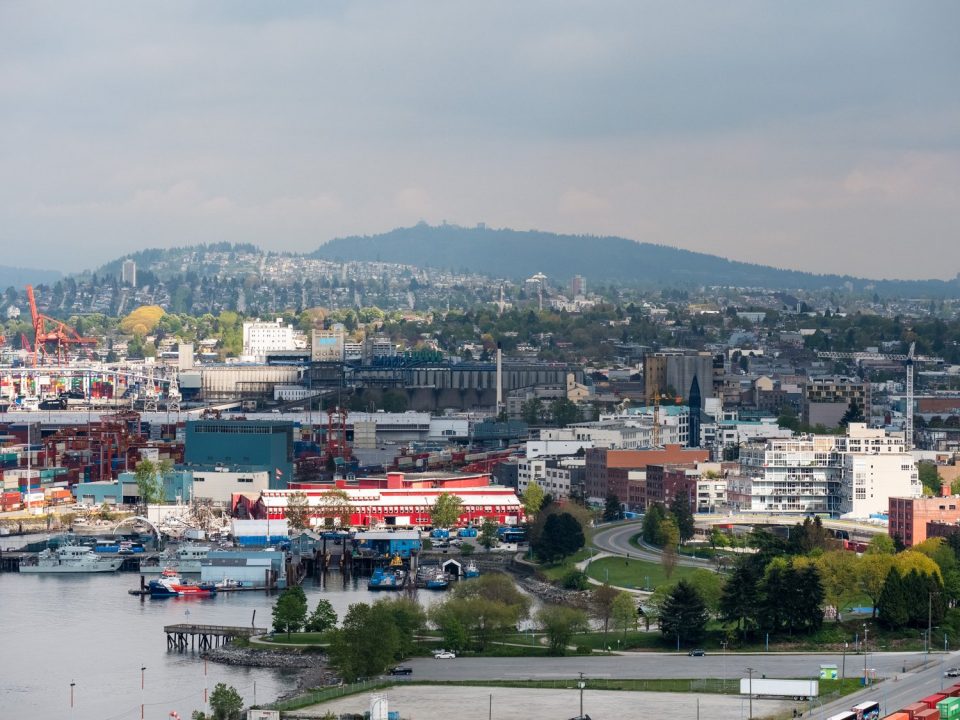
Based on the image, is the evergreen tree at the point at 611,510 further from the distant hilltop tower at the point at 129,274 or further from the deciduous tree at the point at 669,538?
the distant hilltop tower at the point at 129,274

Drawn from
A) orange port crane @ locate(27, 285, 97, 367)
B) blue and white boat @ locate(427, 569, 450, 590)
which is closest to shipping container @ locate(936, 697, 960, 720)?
blue and white boat @ locate(427, 569, 450, 590)

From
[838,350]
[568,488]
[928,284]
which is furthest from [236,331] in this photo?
[928,284]

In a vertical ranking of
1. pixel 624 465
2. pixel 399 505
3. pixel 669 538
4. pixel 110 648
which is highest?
pixel 624 465

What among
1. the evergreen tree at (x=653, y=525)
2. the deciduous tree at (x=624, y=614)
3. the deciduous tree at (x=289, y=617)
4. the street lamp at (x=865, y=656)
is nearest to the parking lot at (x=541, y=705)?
the street lamp at (x=865, y=656)

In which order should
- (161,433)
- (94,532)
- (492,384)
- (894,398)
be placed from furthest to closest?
(492,384) < (894,398) < (161,433) < (94,532)

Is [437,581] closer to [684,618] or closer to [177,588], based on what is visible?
[177,588]

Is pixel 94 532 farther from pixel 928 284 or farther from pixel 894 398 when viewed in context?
pixel 928 284

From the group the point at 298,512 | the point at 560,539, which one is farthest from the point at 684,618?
the point at 298,512
